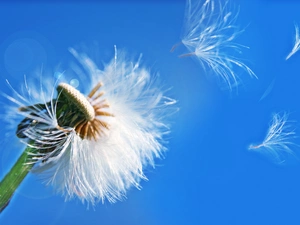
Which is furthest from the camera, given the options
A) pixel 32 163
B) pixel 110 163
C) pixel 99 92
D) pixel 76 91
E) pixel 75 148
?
pixel 110 163

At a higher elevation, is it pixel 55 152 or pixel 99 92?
pixel 99 92

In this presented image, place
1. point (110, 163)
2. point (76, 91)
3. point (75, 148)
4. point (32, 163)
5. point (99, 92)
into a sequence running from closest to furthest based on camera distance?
point (32, 163)
point (76, 91)
point (75, 148)
point (99, 92)
point (110, 163)

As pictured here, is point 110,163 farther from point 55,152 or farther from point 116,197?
point 55,152

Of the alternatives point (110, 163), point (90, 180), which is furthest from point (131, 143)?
point (90, 180)

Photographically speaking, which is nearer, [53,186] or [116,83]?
[53,186]

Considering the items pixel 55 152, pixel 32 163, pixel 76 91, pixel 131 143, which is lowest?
pixel 32 163

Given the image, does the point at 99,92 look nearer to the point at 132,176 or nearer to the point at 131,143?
the point at 131,143
